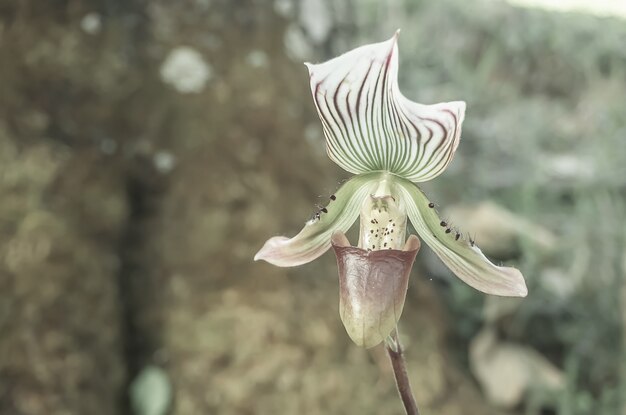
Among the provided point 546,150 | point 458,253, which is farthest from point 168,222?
point 546,150

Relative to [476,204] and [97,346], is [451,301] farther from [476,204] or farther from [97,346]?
[97,346]

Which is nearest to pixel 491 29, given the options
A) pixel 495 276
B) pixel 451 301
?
pixel 451 301

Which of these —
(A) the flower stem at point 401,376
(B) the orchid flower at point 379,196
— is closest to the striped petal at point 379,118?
(B) the orchid flower at point 379,196

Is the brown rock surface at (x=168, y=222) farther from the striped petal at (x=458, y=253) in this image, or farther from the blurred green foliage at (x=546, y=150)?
the striped petal at (x=458, y=253)

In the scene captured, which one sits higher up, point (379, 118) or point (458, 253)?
point (379, 118)

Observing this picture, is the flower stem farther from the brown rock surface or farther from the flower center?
the brown rock surface

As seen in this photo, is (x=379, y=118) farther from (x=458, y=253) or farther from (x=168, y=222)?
(x=168, y=222)
